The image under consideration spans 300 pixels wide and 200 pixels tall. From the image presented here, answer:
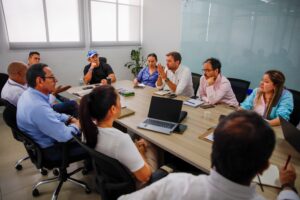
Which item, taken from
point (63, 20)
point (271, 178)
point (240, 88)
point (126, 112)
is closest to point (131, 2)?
point (63, 20)

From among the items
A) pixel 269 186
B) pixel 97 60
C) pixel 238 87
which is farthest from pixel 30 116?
pixel 238 87

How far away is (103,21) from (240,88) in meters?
3.52

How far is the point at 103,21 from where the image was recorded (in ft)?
16.1

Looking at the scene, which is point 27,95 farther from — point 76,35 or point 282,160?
point 76,35

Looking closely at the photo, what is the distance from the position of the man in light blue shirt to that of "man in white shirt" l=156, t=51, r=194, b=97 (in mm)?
1537

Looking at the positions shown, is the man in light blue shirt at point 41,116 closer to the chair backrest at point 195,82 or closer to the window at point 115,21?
the chair backrest at point 195,82

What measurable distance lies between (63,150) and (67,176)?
435 mm

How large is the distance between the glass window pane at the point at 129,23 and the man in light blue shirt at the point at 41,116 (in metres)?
3.82

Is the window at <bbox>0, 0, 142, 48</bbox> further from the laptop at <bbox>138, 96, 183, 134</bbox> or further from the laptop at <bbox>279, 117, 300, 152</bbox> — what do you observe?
the laptop at <bbox>279, 117, 300, 152</bbox>

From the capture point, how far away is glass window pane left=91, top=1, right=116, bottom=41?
4.75 m

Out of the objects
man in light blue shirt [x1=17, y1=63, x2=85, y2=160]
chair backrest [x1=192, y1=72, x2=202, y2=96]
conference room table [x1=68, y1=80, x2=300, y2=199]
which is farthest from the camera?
chair backrest [x1=192, y1=72, x2=202, y2=96]

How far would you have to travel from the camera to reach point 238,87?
2820 mm

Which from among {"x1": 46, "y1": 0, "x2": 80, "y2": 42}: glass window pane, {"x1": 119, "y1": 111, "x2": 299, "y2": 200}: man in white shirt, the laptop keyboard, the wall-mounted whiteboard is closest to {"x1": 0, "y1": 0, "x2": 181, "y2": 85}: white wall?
{"x1": 46, "y1": 0, "x2": 80, "y2": 42}: glass window pane

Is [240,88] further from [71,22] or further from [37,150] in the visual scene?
[71,22]
